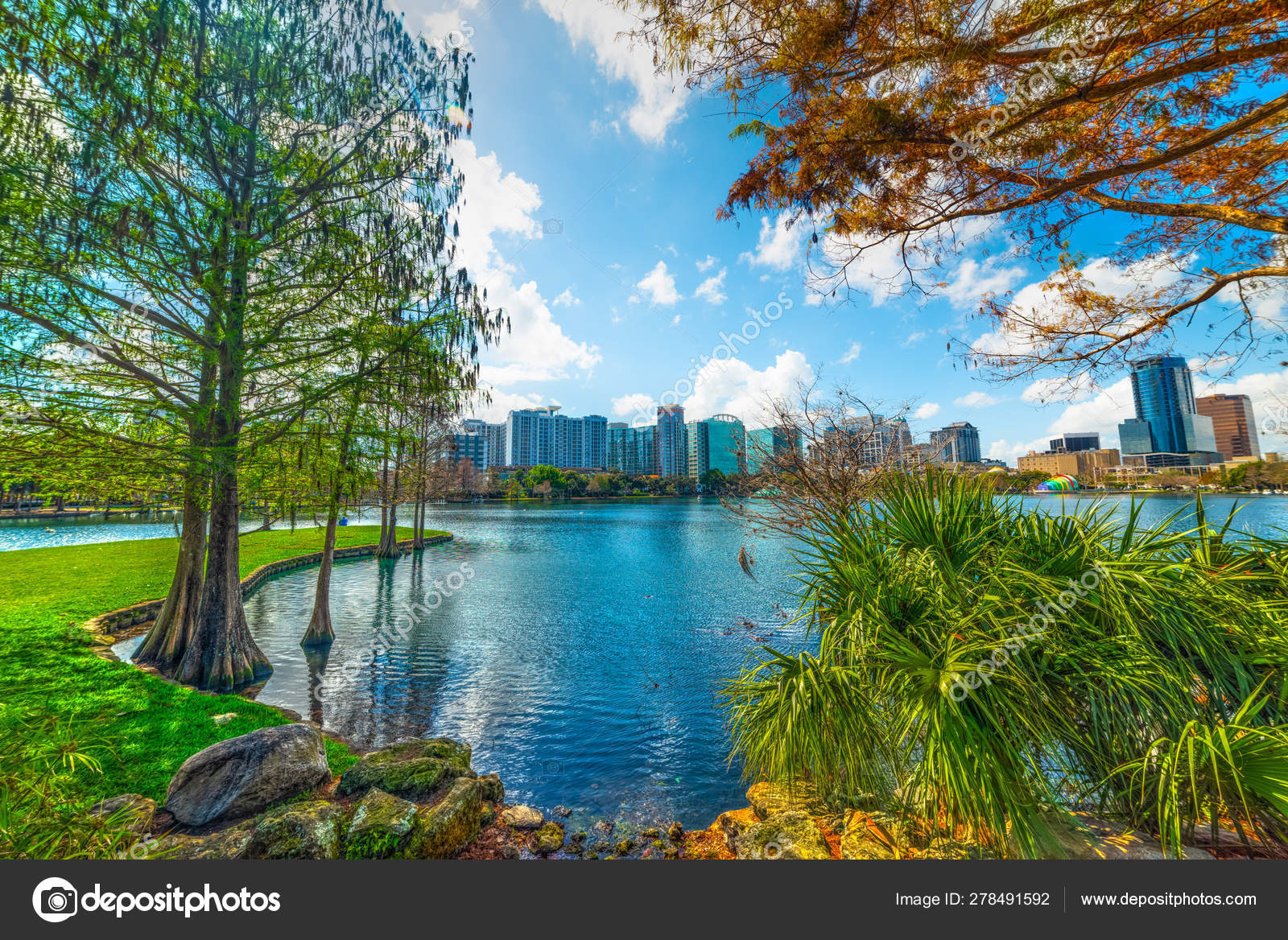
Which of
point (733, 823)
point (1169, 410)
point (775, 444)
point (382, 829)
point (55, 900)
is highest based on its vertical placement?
point (1169, 410)

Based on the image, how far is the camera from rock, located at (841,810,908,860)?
3154mm

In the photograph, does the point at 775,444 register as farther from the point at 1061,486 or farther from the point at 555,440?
the point at 555,440

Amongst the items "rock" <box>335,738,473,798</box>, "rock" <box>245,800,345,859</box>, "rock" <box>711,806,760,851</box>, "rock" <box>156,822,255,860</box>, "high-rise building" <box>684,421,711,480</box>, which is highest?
"high-rise building" <box>684,421,711,480</box>

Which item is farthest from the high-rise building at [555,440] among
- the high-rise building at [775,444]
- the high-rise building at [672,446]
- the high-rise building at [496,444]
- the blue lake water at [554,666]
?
the high-rise building at [775,444]

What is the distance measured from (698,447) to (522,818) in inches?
3830

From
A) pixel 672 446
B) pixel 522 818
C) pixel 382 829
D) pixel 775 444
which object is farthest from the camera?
pixel 672 446

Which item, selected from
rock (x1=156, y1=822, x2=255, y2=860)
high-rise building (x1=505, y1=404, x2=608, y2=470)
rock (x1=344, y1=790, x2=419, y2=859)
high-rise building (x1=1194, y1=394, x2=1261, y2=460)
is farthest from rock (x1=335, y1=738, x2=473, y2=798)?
high-rise building (x1=505, y1=404, x2=608, y2=470)

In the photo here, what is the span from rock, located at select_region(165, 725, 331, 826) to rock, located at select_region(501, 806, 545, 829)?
220 cm

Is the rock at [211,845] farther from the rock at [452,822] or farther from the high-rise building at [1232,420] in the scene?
the high-rise building at [1232,420]

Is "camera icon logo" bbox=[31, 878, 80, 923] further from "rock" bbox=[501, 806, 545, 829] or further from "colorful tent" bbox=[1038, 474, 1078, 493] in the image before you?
"colorful tent" bbox=[1038, 474, 1078, 493]

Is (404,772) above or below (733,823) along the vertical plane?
above

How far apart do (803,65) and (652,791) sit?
8.67 meters

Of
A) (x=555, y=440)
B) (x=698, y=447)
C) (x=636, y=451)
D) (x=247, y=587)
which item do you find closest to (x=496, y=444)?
(x=555, y=440)

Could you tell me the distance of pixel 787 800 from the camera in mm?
4055
